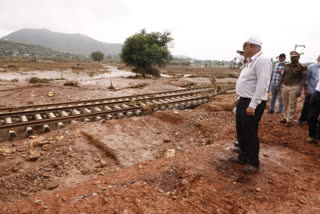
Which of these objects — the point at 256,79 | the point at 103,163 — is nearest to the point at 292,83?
the point at 256,79

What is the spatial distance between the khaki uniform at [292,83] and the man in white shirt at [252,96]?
2918 millimetres

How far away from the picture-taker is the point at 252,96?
2.90 meters

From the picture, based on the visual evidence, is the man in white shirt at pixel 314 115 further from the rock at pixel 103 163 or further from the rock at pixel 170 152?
the rock at pixel 103 163

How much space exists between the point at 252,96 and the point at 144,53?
21.7 m

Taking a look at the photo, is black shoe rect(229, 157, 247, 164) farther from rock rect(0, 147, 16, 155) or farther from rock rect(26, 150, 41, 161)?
rock rect(0, 147, 16, 155)

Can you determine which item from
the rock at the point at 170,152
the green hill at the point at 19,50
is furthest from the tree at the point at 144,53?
the green hill at the point at 19,50

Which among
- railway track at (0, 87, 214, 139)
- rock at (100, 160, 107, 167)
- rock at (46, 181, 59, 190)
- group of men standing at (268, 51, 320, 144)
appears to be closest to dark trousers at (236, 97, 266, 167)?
group of men standing at (268, 51, 320, 144)

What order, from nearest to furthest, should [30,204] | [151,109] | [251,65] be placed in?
[30,204]
[251,65]
[151,109]

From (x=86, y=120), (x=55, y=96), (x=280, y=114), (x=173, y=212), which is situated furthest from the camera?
(x=55, y=96)

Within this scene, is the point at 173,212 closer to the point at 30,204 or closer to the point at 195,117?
the point at 30,204

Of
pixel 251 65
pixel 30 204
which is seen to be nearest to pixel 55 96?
pixel 30 204

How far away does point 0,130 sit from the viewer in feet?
17.3

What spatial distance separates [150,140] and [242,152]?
2396mm

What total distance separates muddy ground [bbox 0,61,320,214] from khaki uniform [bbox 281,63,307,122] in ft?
1.72
